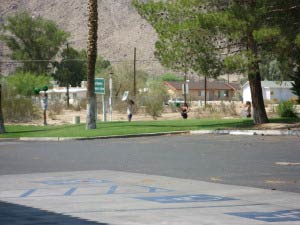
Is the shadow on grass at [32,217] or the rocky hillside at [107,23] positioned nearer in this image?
the shadow on grass at [32,217]

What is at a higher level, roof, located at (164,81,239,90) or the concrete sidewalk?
roof, located at (164,81,239,90)

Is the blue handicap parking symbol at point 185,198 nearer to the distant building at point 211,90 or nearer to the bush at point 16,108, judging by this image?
the bush at point 16,108

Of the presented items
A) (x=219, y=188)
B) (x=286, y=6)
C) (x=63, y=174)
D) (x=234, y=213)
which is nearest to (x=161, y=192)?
(x=219, y=188)

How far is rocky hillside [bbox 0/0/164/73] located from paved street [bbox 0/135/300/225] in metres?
124

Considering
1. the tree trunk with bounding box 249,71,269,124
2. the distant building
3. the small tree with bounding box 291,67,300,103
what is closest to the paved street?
the tree trunk with bounding box 249,71,269,124

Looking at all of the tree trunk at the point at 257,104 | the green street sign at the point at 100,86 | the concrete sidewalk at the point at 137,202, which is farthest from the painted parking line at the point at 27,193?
the green street sign at the point at 100,86

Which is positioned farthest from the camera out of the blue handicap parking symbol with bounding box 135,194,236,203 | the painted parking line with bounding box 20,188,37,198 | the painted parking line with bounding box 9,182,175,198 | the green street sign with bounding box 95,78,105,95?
the green street sign with bounding box 95,78,105,95

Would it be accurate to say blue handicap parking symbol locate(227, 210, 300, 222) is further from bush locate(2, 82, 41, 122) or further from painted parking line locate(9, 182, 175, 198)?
bush locate(2, 82, 41, 122)

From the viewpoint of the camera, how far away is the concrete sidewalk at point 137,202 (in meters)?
10.5

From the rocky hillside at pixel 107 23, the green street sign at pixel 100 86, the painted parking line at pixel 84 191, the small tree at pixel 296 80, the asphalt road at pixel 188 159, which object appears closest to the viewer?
the painted parking line at pixel 84 191

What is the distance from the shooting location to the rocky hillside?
150 m

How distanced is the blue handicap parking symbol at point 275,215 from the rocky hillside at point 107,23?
5363 inches

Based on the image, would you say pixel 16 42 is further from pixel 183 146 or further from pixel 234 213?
pixel 234 213

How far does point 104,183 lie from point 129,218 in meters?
4.97
